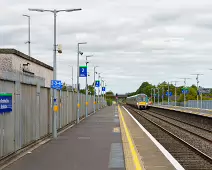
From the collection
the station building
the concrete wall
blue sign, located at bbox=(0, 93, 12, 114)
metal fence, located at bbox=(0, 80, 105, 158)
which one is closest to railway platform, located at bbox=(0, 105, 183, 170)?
metal fence, located at bbox=(0, 80, 105, 158)

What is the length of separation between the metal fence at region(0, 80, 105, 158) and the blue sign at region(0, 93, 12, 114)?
0.15m

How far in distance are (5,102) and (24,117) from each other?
2990 millimetres

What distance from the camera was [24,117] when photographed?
15.2m

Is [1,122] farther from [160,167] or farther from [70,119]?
[70,119]

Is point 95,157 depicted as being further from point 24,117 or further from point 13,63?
point 13,63

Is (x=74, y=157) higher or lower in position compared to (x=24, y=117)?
lower

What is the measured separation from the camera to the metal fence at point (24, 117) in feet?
41.2

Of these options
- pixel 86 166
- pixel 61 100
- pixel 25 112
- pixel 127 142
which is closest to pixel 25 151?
pixel 25 112

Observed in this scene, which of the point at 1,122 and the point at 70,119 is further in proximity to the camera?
the point at 70,119

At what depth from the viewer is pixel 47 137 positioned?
20.2m

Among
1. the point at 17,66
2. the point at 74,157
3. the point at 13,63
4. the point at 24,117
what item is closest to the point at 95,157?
the point at 74,157

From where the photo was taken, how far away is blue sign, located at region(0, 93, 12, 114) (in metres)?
12.0

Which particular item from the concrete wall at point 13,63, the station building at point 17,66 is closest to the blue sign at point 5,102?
the station building at point 17,66

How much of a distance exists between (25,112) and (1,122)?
3.51 meters
